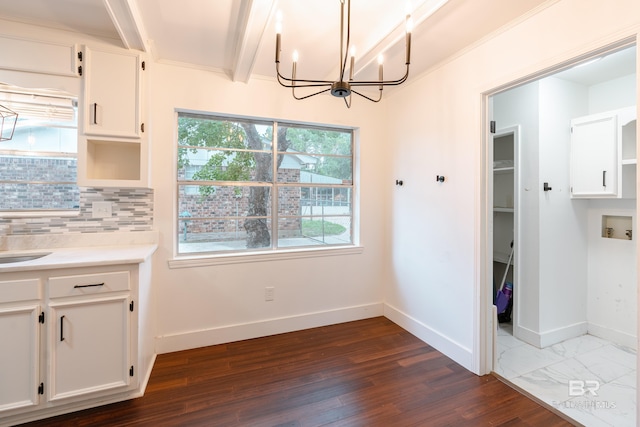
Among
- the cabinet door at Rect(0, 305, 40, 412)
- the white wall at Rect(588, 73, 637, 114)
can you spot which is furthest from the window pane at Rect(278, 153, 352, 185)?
the white wall at Rect(588, 73, 637, 114)

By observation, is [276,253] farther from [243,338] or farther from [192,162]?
[192,162]

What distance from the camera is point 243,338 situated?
2686 mm

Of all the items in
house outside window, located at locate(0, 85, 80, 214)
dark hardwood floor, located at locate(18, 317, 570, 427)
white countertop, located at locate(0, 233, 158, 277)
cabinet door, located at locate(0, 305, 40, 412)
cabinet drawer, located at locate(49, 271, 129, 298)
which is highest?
house outside window, located at locate(0, 85, 80, 214)

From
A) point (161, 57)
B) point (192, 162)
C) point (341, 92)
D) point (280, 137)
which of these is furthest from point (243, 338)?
point (161, 57)

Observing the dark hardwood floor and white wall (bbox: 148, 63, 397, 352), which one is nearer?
the dark hardwood floor

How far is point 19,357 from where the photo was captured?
1631mm

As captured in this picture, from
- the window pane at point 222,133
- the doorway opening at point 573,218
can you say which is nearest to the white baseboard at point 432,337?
the doorway opening at point 573,218

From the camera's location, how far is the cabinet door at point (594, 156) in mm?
2469

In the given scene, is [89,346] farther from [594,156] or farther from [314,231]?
[594,156]

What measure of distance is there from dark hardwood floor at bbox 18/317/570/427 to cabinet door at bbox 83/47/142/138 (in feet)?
5.97

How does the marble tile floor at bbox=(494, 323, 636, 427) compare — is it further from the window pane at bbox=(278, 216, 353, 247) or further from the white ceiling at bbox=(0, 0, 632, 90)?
the white ceiling at bbox=(0, 0, 632, 90)

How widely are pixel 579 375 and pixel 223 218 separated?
3.14m

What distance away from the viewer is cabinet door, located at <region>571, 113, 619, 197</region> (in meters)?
2.47

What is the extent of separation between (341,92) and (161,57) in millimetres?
1842
